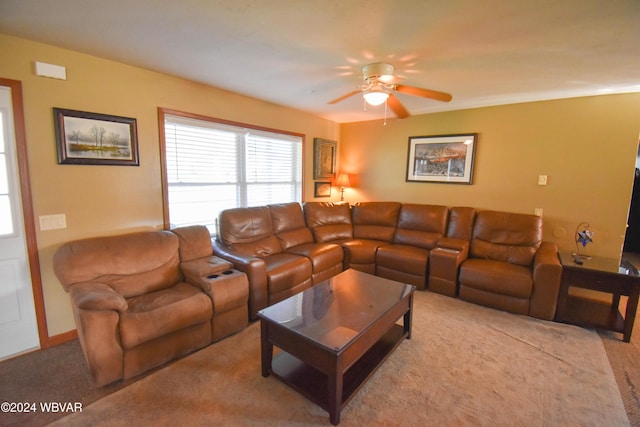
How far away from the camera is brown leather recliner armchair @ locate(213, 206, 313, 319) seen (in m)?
2.76

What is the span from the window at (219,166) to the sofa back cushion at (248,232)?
32 centimetres

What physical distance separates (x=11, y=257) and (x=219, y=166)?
203 cm

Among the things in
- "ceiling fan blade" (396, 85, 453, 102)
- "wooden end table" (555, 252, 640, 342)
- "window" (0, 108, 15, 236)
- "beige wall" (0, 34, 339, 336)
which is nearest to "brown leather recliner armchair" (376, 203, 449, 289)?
"wooden end table" (555, 252, 640, 342)

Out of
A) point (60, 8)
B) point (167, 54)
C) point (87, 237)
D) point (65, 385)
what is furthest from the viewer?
point (87, 237)

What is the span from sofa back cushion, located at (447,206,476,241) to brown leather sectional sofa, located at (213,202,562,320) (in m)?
0.01

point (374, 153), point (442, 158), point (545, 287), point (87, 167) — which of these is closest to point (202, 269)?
point (87, 167)

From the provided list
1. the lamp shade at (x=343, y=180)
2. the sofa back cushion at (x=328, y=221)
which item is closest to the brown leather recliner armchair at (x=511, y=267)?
the sofa back cushion at (x=328, y=221)

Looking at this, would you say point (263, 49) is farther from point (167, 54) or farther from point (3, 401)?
point (3, 401)

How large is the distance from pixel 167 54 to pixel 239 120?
1314 mm

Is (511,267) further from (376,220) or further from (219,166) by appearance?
(219,166)

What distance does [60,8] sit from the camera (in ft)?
5.49

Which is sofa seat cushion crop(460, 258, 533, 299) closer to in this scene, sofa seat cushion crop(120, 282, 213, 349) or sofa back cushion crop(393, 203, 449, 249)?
sofa back cushion crop(393, 203, 449, 249)

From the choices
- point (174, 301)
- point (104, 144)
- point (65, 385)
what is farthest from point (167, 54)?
point (65, 385)

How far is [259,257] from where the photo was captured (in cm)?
331
